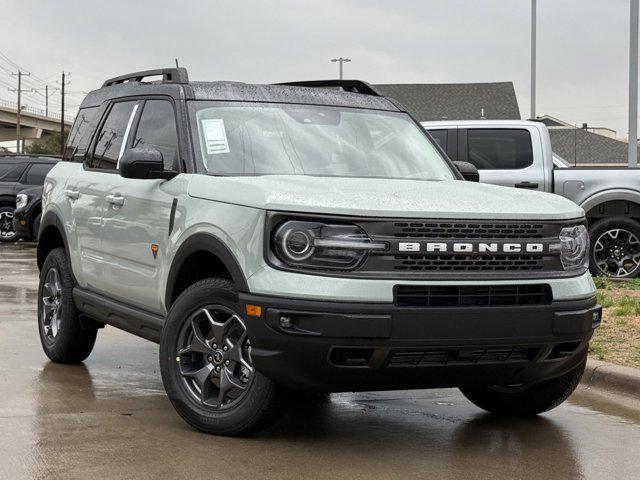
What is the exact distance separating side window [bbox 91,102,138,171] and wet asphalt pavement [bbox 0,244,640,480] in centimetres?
147

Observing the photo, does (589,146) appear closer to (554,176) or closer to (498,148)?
(554,176)

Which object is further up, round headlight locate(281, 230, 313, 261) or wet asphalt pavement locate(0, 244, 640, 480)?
round headlight locate(281, 230, 313, 261)

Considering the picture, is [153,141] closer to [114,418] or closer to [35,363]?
[114,418]

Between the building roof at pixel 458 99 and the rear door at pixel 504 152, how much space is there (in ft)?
175

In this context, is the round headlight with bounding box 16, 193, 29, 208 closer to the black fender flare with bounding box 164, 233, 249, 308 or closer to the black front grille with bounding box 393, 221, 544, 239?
the black fender flare with bounding box 164, 233, 249, 308

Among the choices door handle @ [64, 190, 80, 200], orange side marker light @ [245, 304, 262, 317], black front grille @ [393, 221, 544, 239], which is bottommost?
orange side marker light @ [245, 304, 262, 317]

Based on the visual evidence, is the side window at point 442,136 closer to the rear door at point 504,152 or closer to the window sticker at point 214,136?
the rear door at point 504,152

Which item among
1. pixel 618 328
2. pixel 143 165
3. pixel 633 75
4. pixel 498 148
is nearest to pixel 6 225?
pixel 498 148

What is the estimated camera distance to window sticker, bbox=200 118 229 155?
20.6ft

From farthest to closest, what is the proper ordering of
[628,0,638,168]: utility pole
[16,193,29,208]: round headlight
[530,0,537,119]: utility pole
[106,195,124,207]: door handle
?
[530,0,537,119]: utility pole → [628,0,638,168]: utility pole → [16,193,29,208]: round headlight → [106,195,124,207]: door handle

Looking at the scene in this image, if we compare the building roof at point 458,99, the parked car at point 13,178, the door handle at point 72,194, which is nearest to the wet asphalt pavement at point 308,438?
the door handle at point 72,194

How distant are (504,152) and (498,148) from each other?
0.09 metres

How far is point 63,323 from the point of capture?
7.91 m

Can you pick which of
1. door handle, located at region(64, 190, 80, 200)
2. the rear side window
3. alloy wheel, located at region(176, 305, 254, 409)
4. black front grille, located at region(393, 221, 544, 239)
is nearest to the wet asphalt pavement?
alloy wheel, located at region(176, 305, 254, 409)
